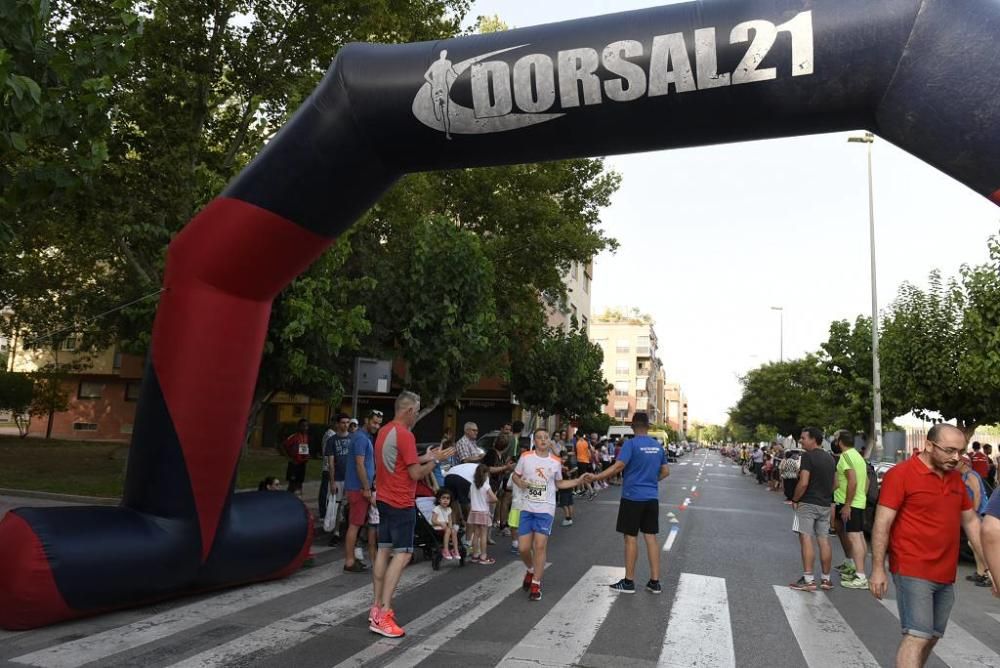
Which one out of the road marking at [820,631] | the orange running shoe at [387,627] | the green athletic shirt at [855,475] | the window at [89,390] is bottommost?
the road marking at [820,631]

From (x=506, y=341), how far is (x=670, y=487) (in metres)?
8.12

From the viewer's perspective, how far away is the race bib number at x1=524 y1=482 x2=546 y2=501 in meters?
7.24

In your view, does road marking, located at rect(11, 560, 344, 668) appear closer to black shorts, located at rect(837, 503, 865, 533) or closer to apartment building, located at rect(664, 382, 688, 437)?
black shorts, located at rect(837, 503, 865, 533)

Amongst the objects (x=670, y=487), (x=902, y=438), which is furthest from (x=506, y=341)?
(x=902, y=438)

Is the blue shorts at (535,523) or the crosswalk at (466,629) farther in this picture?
the blue shorts at (535,523)

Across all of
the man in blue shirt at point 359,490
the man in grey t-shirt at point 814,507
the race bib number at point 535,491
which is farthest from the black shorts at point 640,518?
the man in blue shirt at point 359,490

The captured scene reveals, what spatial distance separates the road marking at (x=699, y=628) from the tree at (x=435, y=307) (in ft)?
39.2

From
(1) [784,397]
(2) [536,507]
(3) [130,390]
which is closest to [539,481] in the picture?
(2) [536,507]

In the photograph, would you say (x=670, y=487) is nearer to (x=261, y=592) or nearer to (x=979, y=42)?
(x=261, y=592)

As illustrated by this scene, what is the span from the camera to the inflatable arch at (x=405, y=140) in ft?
13.7

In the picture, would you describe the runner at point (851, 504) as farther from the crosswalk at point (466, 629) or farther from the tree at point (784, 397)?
the tree at point (784, 397)

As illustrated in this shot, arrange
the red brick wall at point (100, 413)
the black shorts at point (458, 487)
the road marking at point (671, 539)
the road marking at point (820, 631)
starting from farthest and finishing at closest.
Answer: the red brick wall at point (100, 413) < the road marking at point (671, 539) < the black shorts at point (458, 487) < the road marking at point (820, 631)

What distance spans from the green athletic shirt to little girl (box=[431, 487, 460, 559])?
4.51 metres

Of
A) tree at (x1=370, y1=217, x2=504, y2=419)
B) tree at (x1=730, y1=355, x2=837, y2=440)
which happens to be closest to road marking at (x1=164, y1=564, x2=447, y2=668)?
tree at (x1=370, y1=217, x2=504, y2=419)
